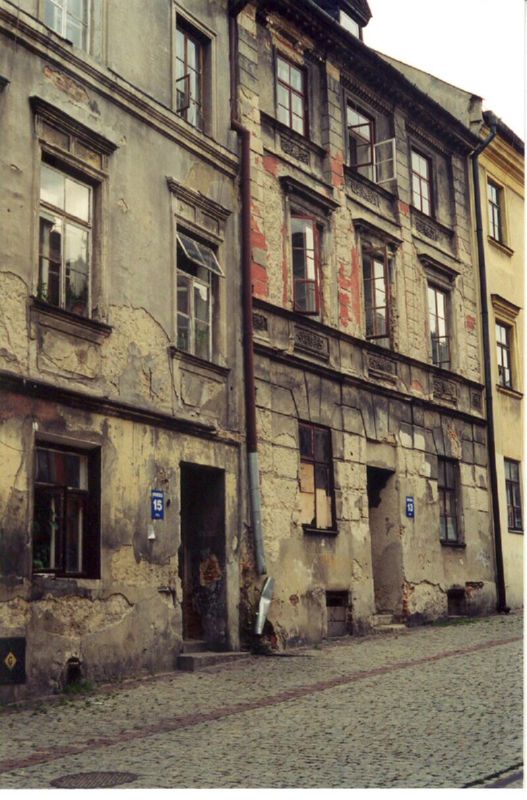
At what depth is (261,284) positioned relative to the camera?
43.3ft

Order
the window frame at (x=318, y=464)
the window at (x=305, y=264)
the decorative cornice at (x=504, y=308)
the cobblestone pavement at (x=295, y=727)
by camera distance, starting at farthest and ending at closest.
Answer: the decorative cornice at (x=504, y=308), the window at (x=305, y=264), the window frame at (x=318, y=464), the cobblestone pavement at (x=295, y=727)

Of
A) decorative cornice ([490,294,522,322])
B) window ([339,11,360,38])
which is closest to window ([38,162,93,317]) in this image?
window ([339,11,360,38])

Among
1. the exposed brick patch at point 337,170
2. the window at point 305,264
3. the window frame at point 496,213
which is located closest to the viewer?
the window at point 305,264

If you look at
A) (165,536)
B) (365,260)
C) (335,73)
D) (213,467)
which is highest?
(335,73)

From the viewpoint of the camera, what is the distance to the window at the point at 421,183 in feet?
56.9

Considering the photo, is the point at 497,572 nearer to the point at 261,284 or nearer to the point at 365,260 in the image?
the point at 365,260

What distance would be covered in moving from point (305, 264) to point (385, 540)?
393 cm

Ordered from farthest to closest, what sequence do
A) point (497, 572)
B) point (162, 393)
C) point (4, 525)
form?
point (497, 572) < point (162, 393) < point (4, 525)

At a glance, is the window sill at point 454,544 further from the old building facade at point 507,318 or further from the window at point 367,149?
the window at point 367,149

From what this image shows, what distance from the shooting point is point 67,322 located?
32.8ft

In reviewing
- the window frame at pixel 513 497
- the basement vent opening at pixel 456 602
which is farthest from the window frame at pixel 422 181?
the basement vent opening at pixel 456 602

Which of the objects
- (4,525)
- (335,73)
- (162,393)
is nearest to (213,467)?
(162,393)

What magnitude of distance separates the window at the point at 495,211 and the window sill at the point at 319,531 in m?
7.21

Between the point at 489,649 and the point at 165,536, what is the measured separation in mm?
3747
